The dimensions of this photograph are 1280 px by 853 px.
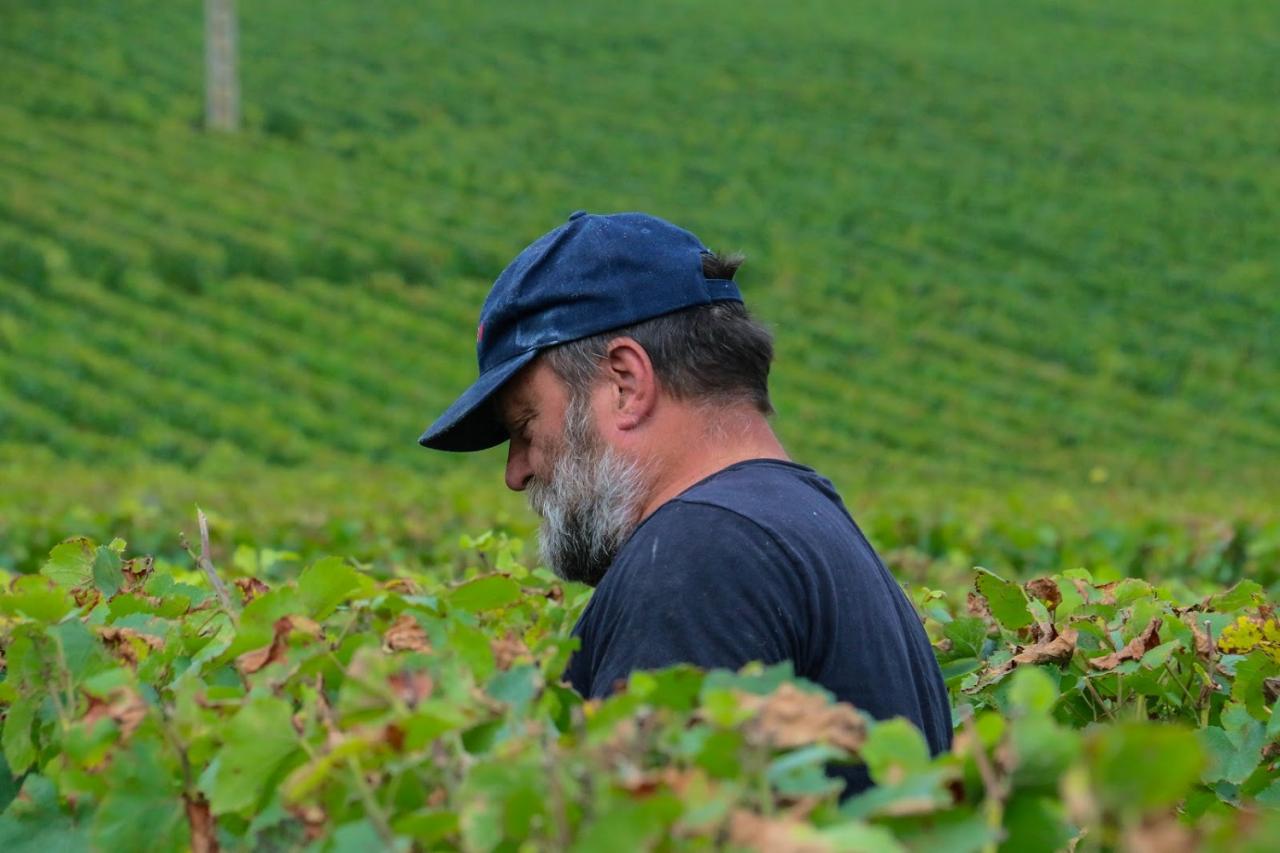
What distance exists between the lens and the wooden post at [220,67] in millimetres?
27422

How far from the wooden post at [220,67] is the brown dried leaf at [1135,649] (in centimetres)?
2693

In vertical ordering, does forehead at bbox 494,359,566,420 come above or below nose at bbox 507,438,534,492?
above

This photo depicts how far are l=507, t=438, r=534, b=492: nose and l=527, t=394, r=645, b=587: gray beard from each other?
2 cm

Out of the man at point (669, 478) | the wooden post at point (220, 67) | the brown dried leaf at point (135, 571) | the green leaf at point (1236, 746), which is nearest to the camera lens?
the man at point (669, 478)

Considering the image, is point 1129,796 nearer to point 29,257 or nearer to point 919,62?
point 29,257

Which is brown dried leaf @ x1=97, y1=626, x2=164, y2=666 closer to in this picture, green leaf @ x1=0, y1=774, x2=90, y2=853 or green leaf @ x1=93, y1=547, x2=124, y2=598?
green leaf @ x1=0, y1=774, x2=90, y2=853

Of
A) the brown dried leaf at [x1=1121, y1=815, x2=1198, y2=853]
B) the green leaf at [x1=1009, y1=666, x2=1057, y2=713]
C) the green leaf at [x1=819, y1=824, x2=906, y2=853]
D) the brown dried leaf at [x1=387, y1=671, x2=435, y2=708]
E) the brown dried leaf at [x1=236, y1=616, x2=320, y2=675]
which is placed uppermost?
the brown dried leaf at [x1=1121, y1=815, x2=1198, y2=853]

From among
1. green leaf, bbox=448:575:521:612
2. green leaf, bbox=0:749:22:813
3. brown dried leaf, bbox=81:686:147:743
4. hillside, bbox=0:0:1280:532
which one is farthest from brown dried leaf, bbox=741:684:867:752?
hillside, bbox=0:0:1280:532

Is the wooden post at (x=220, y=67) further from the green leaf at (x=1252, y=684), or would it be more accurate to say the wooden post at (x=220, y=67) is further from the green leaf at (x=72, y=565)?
the green leaf at (x=1252, y=684)

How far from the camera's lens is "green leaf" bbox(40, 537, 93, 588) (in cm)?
228

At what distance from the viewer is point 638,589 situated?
79.3 inches

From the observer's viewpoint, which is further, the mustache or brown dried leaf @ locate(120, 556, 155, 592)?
the mustache

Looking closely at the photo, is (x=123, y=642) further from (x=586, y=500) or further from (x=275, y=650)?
(x=586, y=500)

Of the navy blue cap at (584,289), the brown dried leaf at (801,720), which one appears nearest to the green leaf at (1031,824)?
the brown dried leaf at (801,720)
